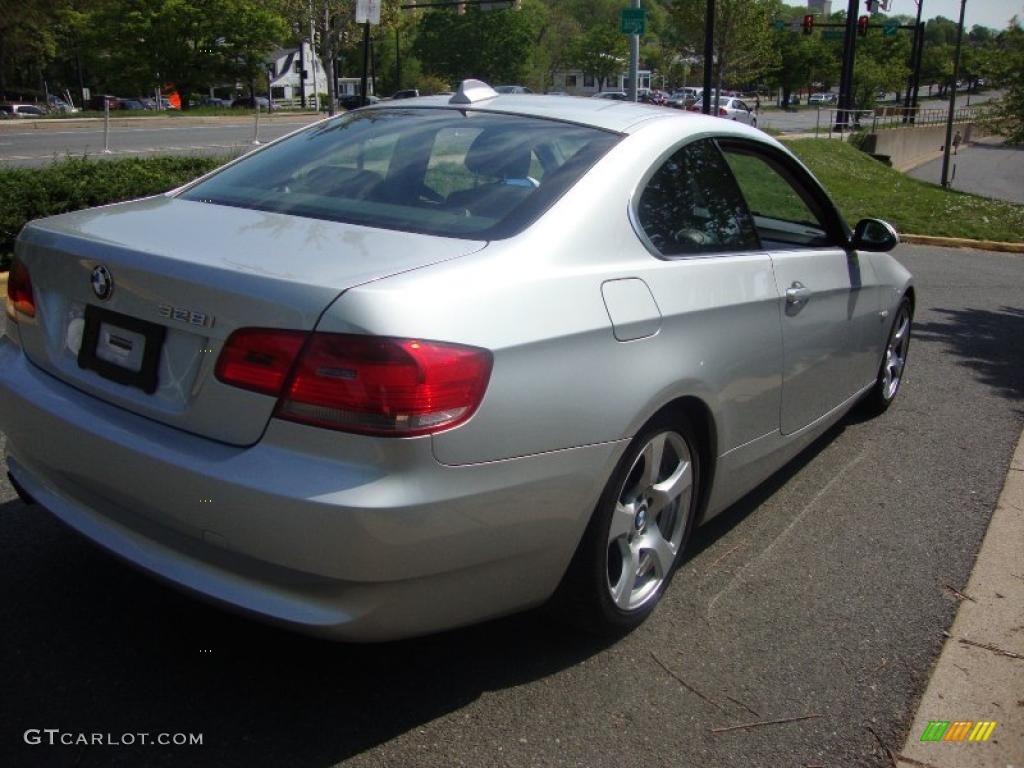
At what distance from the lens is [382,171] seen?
11.3 ft

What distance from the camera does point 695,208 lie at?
141 inches

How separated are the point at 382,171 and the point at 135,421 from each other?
48.2 inches

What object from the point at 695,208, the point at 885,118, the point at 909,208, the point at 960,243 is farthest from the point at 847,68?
the point at 695,208

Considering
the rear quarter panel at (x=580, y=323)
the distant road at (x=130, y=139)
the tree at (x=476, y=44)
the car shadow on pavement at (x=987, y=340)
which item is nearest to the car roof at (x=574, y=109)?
the rear quarter panel at (x=580, y=323)

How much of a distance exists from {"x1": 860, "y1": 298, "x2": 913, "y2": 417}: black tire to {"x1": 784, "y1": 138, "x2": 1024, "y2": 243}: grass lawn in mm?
7686

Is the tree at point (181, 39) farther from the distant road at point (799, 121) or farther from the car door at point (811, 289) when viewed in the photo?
the car door at point (811, 289)

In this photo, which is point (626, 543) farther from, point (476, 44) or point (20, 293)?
point (476, 44)

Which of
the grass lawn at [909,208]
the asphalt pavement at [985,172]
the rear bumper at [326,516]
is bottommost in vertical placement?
the asphalt pavement at [985,172]

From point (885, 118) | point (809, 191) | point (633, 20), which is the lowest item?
point (809, 191)

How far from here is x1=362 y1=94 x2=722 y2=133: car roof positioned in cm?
357

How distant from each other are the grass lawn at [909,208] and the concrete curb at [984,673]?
9.77 metres

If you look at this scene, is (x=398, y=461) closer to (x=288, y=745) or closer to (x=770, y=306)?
(x=288, y=745)

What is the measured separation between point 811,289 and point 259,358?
2.38 meters

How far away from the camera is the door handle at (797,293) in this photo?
3.83 m
